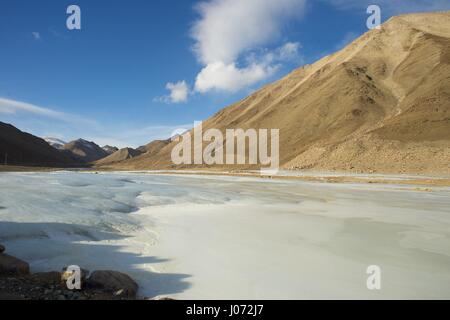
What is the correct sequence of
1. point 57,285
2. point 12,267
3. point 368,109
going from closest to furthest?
1. point 57,285
2. point 12,267
3. point 368,109

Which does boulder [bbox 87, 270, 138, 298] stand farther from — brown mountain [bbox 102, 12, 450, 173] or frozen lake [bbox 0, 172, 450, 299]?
brown mountain [bbox 102, 12, 450, 173]

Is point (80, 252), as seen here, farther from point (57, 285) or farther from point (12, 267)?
point (57, 285)

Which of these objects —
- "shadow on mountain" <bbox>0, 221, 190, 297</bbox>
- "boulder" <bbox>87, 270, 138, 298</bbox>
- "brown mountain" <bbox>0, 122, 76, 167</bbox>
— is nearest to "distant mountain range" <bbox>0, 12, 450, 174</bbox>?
"brown mountain" <bbox>0, 122, 76, 167</bbox>

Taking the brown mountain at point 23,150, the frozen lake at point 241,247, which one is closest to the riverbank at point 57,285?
the frozen lake at point 241,247

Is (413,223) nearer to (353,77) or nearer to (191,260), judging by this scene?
(191,260)

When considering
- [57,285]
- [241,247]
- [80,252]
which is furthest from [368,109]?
[57,285]

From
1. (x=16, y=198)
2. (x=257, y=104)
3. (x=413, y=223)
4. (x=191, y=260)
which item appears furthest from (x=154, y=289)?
(x=257, y=104)
